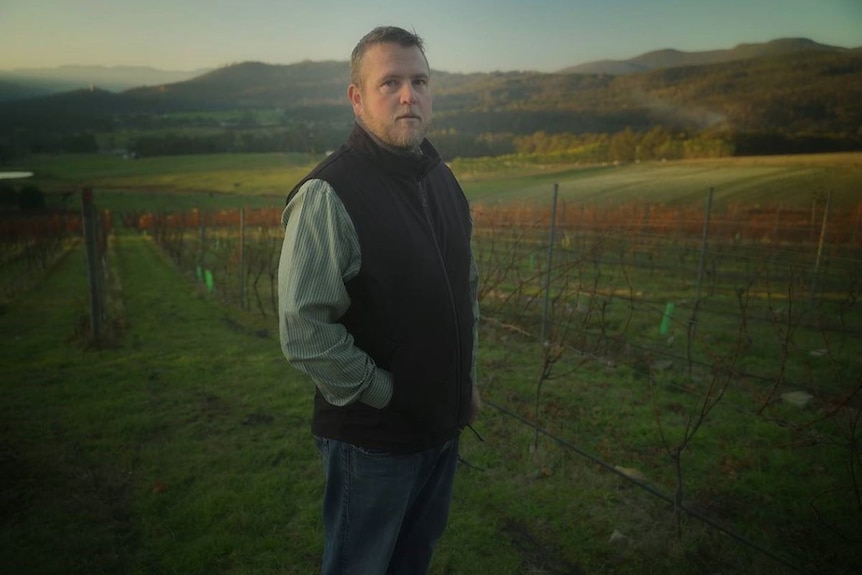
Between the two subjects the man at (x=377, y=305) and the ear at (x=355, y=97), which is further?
the ear at (x=355, y=97)

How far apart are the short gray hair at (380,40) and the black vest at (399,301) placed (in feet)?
0.69

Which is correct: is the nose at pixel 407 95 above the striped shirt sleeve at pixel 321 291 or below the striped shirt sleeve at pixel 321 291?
above

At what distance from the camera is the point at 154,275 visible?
44.2 ft

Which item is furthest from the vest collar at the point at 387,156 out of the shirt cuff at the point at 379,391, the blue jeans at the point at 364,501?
the blue jeans at the point at 364,501

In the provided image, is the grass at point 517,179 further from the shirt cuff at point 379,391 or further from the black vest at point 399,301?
the shirt cuff at point 379,391

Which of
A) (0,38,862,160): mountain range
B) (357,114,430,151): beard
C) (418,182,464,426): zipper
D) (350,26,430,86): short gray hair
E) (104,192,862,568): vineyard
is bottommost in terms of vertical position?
(104,192,862,568): vineyard

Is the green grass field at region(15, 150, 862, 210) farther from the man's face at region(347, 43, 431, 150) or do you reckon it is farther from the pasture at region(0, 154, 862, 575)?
the man's face at region(347, 43, 431, 150)

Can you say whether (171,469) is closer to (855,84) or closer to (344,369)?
(344,369)

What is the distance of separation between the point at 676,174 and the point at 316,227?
25326 millimetres

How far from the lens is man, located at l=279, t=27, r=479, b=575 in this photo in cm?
137

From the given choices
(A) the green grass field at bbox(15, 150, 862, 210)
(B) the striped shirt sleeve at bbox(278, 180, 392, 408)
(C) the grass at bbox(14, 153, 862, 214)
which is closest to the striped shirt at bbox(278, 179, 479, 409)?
(B) the striped shirt sleeve at bbox(278, 180, 392, 408)

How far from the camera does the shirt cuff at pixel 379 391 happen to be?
1438 mm

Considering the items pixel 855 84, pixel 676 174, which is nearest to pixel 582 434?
pixel 855 84

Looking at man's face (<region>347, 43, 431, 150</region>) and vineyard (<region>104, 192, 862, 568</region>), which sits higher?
man's face (<region>347, 43, 431, 150</region>)
